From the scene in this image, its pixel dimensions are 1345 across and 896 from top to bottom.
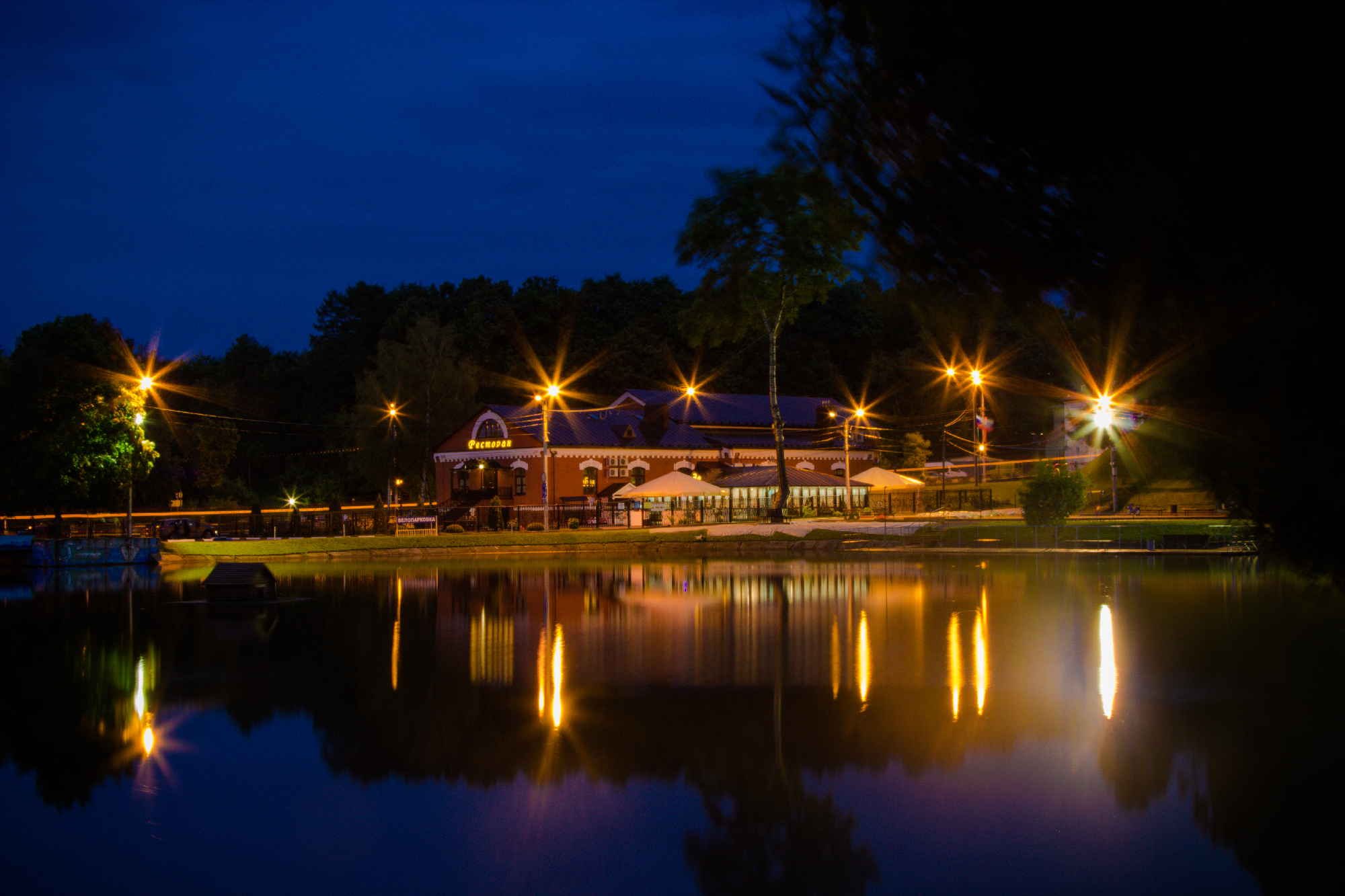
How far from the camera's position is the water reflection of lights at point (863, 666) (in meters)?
12.0

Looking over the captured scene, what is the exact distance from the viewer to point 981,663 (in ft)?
45.2

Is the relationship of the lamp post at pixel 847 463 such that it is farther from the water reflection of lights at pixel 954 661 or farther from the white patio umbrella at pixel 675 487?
the water reflection of lights at pixel 954 661

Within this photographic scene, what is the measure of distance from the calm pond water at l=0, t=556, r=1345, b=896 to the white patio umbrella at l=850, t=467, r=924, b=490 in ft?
113

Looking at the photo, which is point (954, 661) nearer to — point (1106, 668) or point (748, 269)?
point (1106, 668)

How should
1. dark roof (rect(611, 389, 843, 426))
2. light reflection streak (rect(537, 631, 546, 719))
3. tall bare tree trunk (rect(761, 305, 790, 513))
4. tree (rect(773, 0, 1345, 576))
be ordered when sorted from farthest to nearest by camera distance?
dark roof (rect(611, 389, 843, 426)) → tall bare tree trunk (rect(761, 305, 790, 513)) → light reflection streak (rect(537, 631, 546, 719)) → tree (rect(773, 0, 1345, 576))

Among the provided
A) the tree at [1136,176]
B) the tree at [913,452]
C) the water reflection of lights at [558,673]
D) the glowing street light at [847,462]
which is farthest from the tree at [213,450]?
the tree at [1136,176]

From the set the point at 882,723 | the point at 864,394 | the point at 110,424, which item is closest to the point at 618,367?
the point at 864,394

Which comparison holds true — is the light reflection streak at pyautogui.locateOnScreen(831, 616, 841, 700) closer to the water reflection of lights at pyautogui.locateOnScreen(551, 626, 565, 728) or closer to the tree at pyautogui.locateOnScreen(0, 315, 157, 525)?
the water reflection of lights at pyautogui.locateOnScreen(551, 626, 565, 728)

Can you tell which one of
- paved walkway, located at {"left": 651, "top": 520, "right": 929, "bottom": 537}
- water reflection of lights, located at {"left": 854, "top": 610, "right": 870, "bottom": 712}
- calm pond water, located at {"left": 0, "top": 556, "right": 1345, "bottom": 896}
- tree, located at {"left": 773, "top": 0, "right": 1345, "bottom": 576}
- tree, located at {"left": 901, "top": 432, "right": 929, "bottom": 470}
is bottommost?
calm pond water, located at {"left": 0, "top": 556, "right": 1345, "bottom": 896}

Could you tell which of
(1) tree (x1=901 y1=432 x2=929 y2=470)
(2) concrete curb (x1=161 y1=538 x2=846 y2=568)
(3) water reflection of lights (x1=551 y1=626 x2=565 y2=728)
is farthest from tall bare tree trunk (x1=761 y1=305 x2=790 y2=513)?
(3) water reflection of lights (x1=551 y1=626 x2=565 y2=728)

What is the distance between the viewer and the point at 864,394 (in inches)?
3356

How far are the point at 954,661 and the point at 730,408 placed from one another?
56.9m

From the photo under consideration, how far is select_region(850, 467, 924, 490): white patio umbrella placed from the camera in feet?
176

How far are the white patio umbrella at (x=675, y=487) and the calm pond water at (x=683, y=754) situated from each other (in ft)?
99.5
